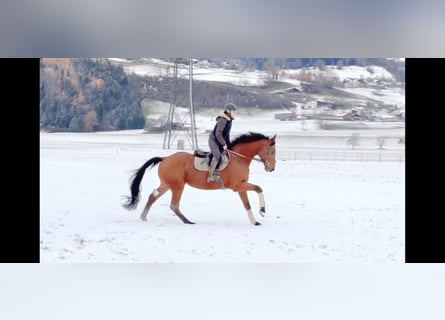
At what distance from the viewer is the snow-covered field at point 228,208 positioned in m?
6.76

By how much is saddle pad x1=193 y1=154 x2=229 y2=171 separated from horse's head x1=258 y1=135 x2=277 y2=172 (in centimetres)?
40

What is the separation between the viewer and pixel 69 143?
23.6 ft

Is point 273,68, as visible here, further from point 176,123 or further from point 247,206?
point 247,206

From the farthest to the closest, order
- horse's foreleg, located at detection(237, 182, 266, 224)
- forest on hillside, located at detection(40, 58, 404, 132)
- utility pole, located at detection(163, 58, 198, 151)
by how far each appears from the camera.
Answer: forest on hillside, located at detection(40, 58, 404, 132), utility pole, located at detection(163, 58, 198, 151), horse's foreleg, located at detection(237, 182, 266, 224)

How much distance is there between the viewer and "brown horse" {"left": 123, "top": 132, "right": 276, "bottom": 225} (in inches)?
266

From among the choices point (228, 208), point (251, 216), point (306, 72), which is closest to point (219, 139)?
point (228, 208)

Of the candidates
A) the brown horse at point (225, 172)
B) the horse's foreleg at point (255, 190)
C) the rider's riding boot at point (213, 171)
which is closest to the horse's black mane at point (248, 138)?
the brown horse at point (225, 172)

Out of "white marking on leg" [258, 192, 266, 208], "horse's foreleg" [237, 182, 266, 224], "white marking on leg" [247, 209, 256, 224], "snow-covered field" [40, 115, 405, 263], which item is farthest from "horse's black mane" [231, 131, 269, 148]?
"white marking on leg" [247, 209, 256, 224]

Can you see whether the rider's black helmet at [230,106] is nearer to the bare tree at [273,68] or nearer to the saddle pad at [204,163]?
the saddle pad at [204,163]

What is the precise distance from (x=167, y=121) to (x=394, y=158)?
102 inches

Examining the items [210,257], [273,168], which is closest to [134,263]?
[210,257]

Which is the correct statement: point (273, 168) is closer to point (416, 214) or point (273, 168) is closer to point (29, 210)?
point (416, 214)

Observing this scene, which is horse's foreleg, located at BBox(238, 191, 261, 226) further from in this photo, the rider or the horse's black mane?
the horse's black mane

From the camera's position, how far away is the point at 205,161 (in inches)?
266
